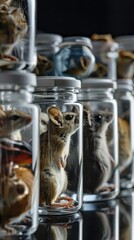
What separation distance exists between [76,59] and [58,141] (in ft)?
0.68

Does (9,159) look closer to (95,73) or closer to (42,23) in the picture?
(95,73)

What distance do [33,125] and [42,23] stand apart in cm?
79

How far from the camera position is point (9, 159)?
791mm

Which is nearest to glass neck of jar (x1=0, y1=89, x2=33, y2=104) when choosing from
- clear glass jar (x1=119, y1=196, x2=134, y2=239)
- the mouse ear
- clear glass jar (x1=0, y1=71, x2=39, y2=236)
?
clear glass jar (x1=0, y1=71, x2=39, y2=236)

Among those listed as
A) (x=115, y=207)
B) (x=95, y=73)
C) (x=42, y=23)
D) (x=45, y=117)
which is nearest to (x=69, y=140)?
(x=45, y=117)

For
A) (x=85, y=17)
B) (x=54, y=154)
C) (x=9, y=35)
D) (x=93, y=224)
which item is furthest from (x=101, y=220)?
(x=85, y=17)

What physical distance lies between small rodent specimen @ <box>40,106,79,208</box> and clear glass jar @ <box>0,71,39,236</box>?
10 cm

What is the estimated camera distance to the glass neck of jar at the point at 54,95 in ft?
3.15

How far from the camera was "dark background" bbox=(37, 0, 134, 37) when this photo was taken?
1.60 metres

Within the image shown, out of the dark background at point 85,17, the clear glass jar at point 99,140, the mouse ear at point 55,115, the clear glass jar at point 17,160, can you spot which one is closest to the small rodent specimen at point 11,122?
the clear glass jar at point 17,160

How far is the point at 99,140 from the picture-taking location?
1.08 meters

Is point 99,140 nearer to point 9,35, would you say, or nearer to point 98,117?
point 98,117

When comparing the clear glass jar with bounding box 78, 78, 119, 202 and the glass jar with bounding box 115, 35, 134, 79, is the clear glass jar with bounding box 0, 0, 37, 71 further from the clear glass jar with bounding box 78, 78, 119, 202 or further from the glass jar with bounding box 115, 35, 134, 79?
the glass jar with bounding box 115, 35, 134, 79

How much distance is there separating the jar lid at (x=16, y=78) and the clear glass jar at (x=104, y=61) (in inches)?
17.7
